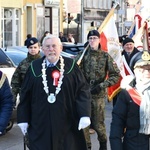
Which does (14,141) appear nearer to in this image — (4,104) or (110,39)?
(110,39)

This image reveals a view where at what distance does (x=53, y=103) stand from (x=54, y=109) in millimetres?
65

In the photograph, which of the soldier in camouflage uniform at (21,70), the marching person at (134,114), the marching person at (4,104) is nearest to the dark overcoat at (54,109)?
the marching person at (4,104)

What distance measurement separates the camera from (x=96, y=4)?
46688mm

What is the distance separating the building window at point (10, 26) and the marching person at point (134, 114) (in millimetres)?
28129

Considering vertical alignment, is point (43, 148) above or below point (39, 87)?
below

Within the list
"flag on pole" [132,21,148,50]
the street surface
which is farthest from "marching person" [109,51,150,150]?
"flag on pole" [132,21,148,50]

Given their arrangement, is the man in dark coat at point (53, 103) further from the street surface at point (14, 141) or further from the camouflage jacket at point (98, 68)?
the street surface at point (14, 141)

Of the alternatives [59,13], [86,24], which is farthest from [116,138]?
[86,24]

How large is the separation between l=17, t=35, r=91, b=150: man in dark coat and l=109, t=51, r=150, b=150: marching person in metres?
0.87

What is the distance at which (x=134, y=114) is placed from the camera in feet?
16.9

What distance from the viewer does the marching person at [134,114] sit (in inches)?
200

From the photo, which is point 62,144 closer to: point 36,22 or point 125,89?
point 125,89

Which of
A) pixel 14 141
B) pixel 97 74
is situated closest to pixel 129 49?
pixel 14 141

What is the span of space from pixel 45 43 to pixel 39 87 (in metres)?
0.45
